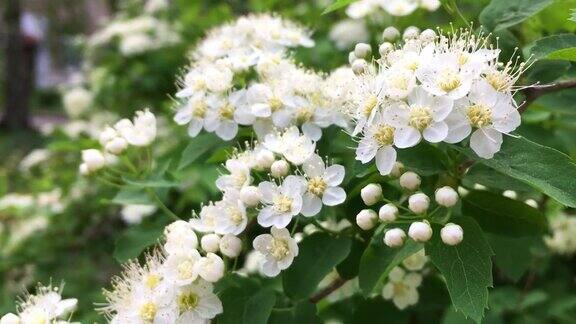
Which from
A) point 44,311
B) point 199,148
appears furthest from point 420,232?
point 44,311

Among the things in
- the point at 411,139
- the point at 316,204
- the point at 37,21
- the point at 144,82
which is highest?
the point at 411,139

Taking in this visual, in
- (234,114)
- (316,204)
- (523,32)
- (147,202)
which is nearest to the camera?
(316,204)

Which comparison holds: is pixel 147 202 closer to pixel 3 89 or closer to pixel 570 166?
pixel 570 166

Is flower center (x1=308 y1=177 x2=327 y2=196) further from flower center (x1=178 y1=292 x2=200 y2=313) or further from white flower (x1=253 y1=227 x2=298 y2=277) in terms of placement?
flower center (x1=178 y1=292 x2=200 y2=313)

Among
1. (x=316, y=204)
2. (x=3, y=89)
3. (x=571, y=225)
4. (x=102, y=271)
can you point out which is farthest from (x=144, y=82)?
(x=3, y=89)

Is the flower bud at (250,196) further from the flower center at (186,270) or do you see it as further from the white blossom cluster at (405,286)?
the white blossom cluster at (405,286)

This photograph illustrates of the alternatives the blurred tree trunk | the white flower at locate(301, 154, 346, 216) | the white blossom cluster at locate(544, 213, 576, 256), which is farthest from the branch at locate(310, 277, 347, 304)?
the blurred tree trunk

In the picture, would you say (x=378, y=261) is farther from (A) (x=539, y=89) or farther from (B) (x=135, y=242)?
(B) (x=135, y=242)
